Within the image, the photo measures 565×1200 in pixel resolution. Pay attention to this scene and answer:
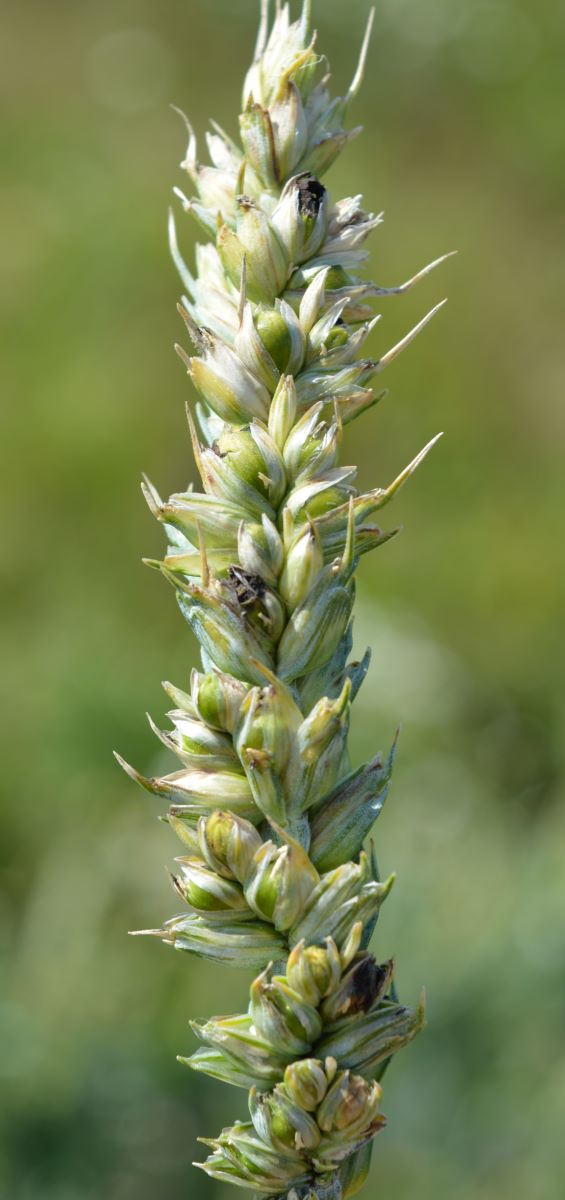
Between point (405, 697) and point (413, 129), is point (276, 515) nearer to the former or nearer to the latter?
point (405, 697)

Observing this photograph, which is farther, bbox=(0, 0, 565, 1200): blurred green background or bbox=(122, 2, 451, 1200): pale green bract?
bbox=(0, 0, 565, 1200): blurred green background

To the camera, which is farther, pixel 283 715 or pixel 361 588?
pixel 361 588

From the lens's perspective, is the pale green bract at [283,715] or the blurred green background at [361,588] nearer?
the pale green bract at [283,715]

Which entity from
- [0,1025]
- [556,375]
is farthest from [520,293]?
[0,1025]

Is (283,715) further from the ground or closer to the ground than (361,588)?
closer to the ground
